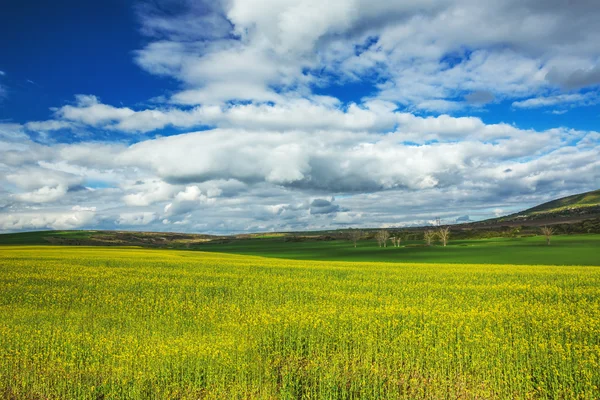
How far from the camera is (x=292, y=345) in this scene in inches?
530

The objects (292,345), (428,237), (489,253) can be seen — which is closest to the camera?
(292,345)

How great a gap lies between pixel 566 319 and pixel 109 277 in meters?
29.2

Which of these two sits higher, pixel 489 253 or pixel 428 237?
pixel 428 237

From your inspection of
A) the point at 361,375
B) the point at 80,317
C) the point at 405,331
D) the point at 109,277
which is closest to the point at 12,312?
the point at 80,317

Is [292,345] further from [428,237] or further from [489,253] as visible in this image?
[428,237]

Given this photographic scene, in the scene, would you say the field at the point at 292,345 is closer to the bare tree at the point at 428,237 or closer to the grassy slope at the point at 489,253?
the grassy slope at the point at 489,253

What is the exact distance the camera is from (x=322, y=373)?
11031 millimetres

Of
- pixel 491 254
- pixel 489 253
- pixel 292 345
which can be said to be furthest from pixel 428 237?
pixel 292 345

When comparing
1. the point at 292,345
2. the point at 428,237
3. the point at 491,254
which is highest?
the point at 428,237

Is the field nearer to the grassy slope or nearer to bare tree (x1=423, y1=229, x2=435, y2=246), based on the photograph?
the grassy slope

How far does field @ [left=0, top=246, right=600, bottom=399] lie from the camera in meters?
10.3

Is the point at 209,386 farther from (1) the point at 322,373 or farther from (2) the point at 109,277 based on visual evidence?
(2) the point at 109,277

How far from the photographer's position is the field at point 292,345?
10281mm

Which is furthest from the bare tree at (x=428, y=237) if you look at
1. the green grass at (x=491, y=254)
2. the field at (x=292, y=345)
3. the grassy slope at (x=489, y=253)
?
the field at (x=292, y=345)
